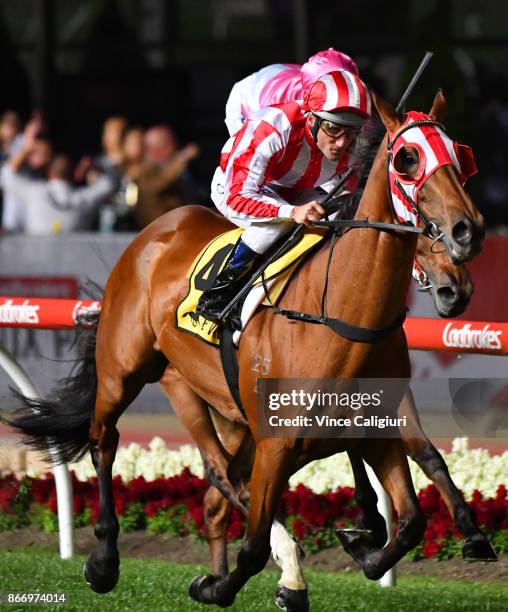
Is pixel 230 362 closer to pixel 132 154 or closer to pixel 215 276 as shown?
pixel 215 276

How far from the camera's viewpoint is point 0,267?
10383 millimetres

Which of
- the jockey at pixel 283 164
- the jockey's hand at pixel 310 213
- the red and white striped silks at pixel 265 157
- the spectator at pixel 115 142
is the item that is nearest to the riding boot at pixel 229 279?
the jockey at pixel 283 164

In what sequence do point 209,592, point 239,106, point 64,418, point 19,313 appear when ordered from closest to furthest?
point 209,592 < point 239,106 < point 64,418 < point 19,313

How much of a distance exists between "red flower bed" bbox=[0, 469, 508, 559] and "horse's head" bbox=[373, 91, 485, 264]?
2072 mm

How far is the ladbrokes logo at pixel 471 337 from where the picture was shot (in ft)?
17.8

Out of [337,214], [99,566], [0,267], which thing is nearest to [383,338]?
[337,214]

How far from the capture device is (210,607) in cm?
548

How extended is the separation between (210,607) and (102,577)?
20.4 inches

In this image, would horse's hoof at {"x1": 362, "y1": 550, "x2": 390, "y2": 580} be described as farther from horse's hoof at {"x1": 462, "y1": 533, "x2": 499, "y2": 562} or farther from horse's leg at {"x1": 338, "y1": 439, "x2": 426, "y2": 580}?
horse's hoof at {"x1": 462, "y1": 533, "x2": 499, "y2": 562}

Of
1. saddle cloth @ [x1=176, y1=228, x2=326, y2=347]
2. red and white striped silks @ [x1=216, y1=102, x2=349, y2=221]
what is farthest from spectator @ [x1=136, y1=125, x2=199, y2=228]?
red and white striped silks @ [x1=216, y1=102, x2=349, y2=221]

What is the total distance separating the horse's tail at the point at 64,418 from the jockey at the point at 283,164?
1.20 m

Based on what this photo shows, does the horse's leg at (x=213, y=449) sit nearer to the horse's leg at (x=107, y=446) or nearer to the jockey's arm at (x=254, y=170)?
the horse's leg at (x=107, y=446)

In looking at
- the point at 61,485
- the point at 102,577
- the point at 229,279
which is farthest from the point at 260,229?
the point at 61,485

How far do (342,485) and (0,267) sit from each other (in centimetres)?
438
